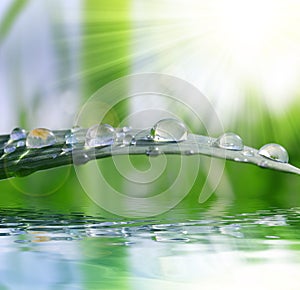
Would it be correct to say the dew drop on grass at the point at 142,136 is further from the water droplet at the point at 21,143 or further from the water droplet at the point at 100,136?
the water droplet at the point at 21,143

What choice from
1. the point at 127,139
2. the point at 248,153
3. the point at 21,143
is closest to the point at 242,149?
the point at 248,153

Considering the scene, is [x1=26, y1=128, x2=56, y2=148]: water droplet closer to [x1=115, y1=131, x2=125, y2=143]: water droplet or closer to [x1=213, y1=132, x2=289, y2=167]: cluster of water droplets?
[x1=115, y1=131, x2=125, y2=143]: water droplet

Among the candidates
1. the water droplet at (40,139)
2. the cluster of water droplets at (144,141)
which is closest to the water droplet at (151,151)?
the cluster of water droplets at (144,141)

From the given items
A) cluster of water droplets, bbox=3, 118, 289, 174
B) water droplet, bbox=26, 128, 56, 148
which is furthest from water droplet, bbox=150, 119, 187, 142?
water droplet, bbox=26, 128, 56, 148

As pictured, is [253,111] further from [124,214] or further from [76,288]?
[76,288]

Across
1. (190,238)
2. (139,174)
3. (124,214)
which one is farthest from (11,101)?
(190,238)

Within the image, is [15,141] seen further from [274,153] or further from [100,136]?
[274,153]
